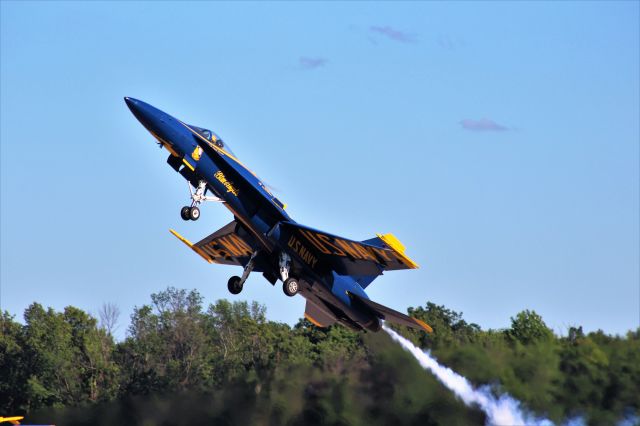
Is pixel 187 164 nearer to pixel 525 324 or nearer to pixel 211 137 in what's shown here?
pixel 211 137

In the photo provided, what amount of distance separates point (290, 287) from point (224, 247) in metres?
4.85

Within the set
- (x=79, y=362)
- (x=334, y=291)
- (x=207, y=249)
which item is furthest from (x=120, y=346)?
(x=334, y=291)

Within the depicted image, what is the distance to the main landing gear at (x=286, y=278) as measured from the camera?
36.4m

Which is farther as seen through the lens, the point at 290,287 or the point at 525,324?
the point at 525,324

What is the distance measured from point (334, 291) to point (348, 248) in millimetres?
2013

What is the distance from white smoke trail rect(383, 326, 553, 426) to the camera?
3134 cm

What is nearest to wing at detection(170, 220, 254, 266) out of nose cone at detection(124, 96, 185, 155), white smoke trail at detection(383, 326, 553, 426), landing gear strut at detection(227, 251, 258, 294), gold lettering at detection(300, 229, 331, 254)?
landing gear strut at detection(227, 251, 258, 294)

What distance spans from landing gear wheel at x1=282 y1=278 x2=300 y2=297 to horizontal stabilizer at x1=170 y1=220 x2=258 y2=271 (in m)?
3.62

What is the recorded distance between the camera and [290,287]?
36.5 metres

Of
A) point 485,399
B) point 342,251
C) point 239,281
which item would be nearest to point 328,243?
point 342,251

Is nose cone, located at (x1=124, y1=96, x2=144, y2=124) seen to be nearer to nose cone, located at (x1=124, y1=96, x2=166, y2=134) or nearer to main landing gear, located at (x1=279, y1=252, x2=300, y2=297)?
nose cone, located at (x1=124, y1=96, x2=166, y2=134)

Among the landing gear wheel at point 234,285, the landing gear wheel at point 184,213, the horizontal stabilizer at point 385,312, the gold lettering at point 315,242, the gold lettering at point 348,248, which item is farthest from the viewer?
the landing gear wheel at point 234,285

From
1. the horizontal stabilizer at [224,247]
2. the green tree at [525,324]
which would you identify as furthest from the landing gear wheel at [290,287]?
the green tree at [525,324]

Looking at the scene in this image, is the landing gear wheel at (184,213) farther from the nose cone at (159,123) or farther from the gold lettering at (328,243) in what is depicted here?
the gold lettering at (328,243)
